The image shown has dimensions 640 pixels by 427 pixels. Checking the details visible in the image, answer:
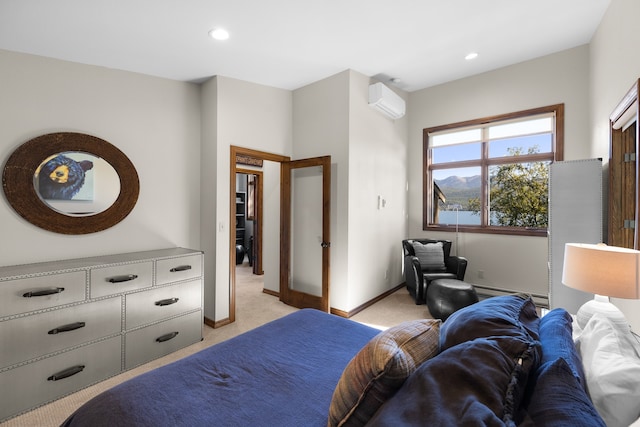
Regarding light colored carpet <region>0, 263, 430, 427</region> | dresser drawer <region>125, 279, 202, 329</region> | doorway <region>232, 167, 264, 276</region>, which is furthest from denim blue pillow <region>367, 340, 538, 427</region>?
Result: doorway <region>232, 167, 264, 276</region>

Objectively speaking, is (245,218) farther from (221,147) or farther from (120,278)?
(120,278)

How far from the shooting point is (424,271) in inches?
165

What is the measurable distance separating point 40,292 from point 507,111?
5.35m

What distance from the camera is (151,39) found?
268 cm

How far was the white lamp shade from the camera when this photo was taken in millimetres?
1530

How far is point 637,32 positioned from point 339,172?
8.61ft

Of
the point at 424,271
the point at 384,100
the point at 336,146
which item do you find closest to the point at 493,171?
the point at 424,271

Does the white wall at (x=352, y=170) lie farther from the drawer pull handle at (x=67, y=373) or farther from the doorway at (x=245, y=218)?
the doorway at (x=245, y=218)

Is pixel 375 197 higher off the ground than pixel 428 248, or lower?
higher

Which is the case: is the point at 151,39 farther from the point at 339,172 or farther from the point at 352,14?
the point at 339,172

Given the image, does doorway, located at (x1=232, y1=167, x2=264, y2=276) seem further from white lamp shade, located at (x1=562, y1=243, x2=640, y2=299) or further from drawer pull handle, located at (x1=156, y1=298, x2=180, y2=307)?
white lamp shade, located at (x1=562, y1=243, x2=640, y2=299)

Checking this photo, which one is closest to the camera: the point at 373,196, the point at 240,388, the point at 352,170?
the point at 240,388

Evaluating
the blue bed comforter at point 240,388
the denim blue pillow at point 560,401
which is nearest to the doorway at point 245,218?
the blue bed comforter at point 240,388

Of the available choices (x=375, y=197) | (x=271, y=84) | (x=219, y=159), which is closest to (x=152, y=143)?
(x=219, y=159)
